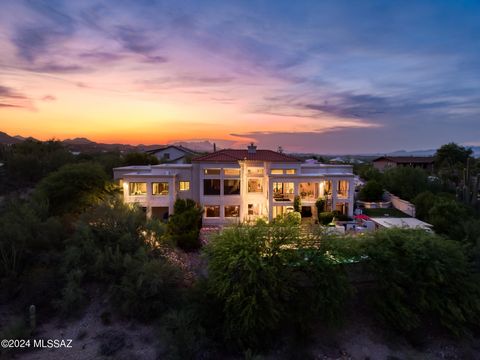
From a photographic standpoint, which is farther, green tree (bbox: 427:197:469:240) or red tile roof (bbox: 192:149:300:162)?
red tile roof (bbox: 192:149:300:162)

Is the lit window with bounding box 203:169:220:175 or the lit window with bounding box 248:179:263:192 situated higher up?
the lit window with bounding box 203:169:220:175

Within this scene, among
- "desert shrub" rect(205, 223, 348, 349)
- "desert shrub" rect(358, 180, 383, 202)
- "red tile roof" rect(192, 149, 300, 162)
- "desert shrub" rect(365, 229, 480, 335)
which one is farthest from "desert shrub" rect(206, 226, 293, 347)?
"desert shrub" rect(358, 180, 383, 202)

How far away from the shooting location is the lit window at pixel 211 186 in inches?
1098

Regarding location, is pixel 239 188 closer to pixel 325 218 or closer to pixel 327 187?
pixel 325 218

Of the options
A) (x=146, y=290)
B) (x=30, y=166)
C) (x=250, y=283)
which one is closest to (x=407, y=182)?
(x=250, y=283)

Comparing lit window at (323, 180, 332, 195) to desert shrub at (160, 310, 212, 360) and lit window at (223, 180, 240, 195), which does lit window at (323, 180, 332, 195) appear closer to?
lit window at (223, 180, 240, 195)

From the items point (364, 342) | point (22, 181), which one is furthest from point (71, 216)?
point (22, 181)

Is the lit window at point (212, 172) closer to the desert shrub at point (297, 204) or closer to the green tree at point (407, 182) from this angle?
Result: the desert shrub at point (297, 204)

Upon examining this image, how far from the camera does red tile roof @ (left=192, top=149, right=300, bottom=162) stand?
91.4 ft

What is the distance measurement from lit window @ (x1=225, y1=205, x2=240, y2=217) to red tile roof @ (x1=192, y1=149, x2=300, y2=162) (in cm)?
472

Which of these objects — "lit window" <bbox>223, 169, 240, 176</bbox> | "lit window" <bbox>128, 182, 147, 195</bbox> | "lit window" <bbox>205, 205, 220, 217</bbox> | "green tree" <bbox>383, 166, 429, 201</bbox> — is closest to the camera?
"lit window" <bbox>128, 182, 147, 195</bbox>

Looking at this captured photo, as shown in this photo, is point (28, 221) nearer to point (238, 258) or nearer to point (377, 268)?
point (238, 258)

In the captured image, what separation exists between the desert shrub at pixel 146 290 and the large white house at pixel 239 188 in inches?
428

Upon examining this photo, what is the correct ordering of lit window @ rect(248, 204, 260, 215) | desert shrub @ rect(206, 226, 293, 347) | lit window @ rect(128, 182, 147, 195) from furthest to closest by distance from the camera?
1. lit window @ rect(248, 204, 260, 215)
2. lit window @ rect(128, 182, 147, 195)
3. desert shrub @ rect(206, 226, 293, 347)
